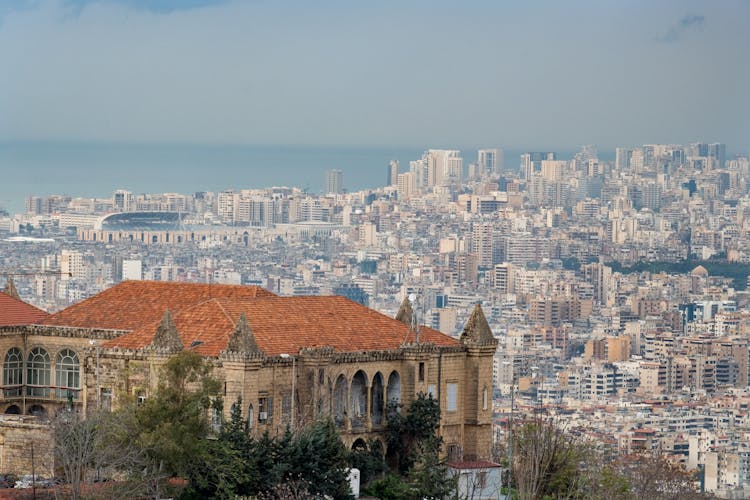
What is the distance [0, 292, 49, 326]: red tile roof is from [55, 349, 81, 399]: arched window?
150cm

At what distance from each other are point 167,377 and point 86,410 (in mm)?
4019

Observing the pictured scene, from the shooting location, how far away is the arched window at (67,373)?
52281mm

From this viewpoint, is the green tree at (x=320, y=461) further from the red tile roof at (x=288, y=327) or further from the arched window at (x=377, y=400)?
the arched window at (x=377, y=400)

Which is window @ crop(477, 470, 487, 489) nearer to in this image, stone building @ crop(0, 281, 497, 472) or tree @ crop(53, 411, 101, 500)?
stone building @ crop(0, 281, 497, 472)

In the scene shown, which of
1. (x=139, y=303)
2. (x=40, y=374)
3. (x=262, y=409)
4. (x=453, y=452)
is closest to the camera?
(x=262, y=409)

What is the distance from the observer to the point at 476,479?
163 ft

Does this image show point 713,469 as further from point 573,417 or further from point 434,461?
point 434,461

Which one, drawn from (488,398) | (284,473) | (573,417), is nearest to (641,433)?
(573,417)

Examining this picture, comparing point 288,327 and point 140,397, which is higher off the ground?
point 288,327

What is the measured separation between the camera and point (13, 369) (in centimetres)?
5338

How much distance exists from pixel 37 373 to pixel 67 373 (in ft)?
3.29

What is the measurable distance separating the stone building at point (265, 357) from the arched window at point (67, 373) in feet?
0.08

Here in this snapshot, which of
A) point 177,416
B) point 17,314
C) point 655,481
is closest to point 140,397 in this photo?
point 177,416

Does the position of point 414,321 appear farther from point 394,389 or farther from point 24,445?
point 24,445
